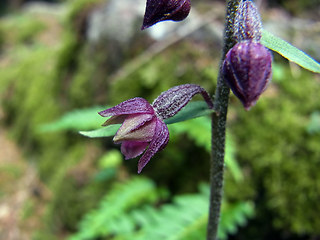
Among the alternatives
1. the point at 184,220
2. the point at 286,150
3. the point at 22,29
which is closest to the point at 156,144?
the point at 184,220

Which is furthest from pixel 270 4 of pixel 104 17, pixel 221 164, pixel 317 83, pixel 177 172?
pixel 221 164

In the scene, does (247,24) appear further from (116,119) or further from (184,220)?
(184,220)

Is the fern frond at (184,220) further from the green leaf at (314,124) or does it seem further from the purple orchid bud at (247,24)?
the purple orchid bud at (247,24)

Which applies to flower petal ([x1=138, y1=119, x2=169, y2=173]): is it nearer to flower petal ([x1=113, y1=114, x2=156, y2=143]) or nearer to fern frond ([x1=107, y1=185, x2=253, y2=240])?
flower petal ([x1=113, y1=114, x2=156, y2=143])

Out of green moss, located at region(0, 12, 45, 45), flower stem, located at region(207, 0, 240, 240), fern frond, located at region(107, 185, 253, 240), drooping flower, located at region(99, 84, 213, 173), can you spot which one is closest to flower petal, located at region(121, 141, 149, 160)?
drooping flower, located at region(99, 84, 213, 173)

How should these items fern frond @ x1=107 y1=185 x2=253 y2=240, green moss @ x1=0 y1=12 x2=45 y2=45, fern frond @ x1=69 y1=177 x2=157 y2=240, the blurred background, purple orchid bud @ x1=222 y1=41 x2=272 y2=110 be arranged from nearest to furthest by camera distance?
purple orchid bud @ x1=222 y1=41 x2=272 y2=110 → fern frond @ x1=107 y1=185 x2=253 y2=240 → the blurred background → fern frond @ x1=69 y1=177 x2=157 y2=240 → green moss @ x1=0 y1=12 x2=45 y2=45

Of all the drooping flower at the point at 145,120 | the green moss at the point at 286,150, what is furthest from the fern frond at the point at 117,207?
the drooping flower at the point at 145,120

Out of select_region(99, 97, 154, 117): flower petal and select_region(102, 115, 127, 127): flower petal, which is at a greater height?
select_region(99, 97, 154, 117): flower petal
